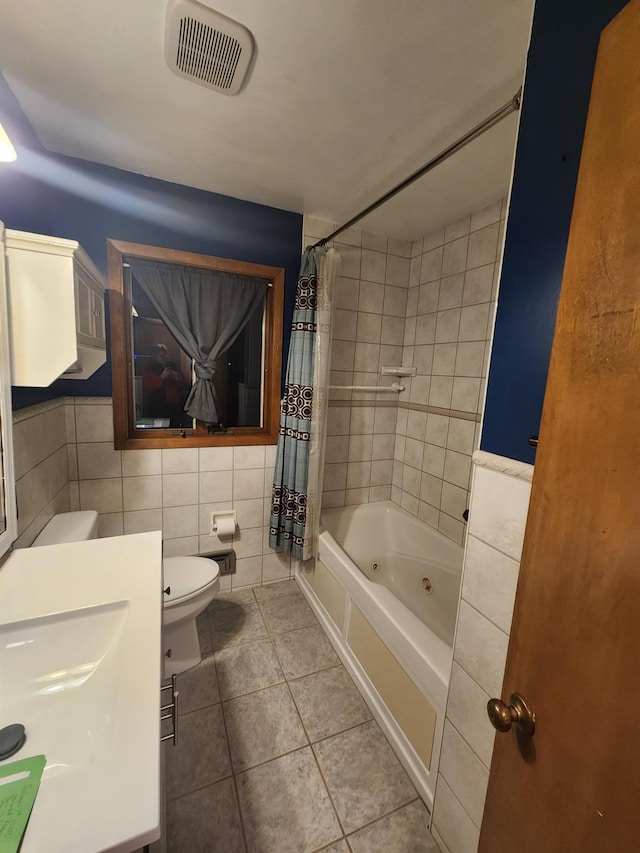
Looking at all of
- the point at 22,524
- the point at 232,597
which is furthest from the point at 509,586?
the point at 232,597

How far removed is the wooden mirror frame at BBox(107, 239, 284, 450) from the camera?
67.7 inches

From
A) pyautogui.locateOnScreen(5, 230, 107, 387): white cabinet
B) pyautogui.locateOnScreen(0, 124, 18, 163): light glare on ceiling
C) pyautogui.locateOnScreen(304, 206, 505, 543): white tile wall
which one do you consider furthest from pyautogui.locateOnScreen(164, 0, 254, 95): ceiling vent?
pyautogui.locateOnScreen(304, 206, 505, 543): white tile wall

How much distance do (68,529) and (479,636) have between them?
1.61m

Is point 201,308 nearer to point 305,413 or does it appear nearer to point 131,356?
point 131,356

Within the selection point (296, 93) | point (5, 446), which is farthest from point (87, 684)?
point (296, 93)

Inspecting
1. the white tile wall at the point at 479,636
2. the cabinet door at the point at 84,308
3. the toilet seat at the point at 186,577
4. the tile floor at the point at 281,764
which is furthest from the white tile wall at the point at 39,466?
the white tile wall at the point at 479,636

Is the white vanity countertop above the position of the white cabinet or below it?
below

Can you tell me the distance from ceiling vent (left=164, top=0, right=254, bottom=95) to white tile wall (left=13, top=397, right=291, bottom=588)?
1308 mm

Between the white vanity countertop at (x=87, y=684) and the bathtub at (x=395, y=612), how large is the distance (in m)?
0.96

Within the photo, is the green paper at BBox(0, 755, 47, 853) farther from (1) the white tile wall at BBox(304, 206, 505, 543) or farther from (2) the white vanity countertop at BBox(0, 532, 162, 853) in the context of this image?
(1) the white tile wall at BBox(304, 206, 505, 543)

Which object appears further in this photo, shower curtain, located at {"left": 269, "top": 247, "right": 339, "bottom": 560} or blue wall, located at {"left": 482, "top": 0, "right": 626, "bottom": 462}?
shower curtain, located at {"left": 269, "top": 247, "right": 339, "bottom": 560}

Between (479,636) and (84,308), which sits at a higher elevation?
(84,308)

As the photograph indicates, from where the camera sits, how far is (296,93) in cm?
116

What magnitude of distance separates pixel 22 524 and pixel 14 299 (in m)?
0.76
